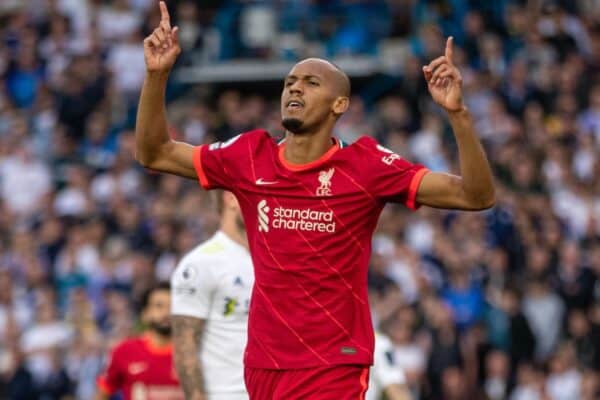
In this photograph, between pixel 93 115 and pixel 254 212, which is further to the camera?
pixel 93 115

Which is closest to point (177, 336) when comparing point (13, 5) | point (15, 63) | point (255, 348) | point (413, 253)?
point (255, 348)

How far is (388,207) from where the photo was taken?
59.4ft

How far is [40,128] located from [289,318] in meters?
14.9

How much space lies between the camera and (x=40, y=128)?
21719mm

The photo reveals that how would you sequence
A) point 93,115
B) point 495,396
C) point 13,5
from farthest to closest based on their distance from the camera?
point 13,5 < point 93,115 < point 495,396

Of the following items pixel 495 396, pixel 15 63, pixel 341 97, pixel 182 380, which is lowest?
pixel 495 396

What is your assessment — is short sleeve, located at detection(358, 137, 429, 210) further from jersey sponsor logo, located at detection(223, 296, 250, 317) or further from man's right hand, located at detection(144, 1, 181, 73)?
jersey sponsor logo, located at detection(223, 296, 250, 317)

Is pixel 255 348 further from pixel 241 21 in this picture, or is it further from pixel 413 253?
pixel 241 21

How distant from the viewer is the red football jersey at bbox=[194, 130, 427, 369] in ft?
23.7

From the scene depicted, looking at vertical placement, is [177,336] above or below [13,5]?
below

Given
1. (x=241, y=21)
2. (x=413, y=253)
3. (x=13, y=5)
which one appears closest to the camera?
(x=413, y=253)

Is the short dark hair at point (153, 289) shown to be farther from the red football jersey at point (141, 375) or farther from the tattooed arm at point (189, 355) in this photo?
the tattooed arm at point (189, 355)

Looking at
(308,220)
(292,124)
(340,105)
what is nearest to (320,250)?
(308,220)

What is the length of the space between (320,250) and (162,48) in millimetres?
1122
